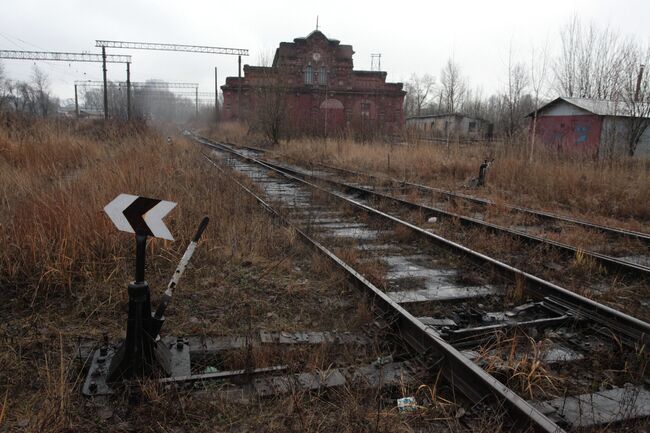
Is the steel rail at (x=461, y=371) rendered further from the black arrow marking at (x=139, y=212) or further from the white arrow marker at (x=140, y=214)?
the black arrow marking at (x=139, y=212)

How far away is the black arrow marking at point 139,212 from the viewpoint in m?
2.88

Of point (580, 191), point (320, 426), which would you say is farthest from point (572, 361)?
point (580, 191)

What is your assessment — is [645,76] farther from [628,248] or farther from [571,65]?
[628,248]

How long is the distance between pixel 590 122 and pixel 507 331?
86.7 ft

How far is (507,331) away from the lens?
3.68m

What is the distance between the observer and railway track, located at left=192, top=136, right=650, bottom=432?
2.73m

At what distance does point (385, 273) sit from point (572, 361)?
7.34ft

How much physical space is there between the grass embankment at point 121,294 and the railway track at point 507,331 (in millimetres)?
541

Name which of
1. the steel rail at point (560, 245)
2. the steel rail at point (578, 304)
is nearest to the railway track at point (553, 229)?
the steel rail at point (560, 245)

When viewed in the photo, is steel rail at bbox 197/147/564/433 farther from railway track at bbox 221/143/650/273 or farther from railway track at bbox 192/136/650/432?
railway track at bbox 221/143/650/273

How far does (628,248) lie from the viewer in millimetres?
6602

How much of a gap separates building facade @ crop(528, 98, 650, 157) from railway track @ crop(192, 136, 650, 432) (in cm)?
1432

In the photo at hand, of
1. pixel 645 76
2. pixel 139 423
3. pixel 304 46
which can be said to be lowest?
pixel 139 423

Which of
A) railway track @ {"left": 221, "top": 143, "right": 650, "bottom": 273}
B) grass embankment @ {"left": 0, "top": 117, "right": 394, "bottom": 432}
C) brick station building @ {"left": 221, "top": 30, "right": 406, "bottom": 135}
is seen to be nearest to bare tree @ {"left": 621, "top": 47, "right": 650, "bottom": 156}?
railway track @ {"left": 221, "top": 143, "right": 650, "bottom": 273}
